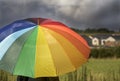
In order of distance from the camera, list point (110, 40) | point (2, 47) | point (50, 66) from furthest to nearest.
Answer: point (110, 40)
point (2, 47)
point (50, 66)

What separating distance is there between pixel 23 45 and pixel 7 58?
28cm

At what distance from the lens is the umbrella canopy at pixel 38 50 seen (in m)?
4.88

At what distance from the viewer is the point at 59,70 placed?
494cm

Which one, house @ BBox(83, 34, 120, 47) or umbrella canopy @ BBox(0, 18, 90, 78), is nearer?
umbrella canopy @ BBox(0, 18, 90, 78)

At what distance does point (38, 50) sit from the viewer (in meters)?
4.94

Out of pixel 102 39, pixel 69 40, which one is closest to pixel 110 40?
pixel 102 39

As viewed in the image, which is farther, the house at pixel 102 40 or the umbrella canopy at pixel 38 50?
the house at pixel 102 40

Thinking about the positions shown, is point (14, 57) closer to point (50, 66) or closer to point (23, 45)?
point (23, 45)

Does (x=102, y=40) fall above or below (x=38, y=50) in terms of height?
above

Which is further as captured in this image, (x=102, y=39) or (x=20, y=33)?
(x=102, y=39)

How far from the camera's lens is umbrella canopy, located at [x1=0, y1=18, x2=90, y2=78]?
16.0 ft

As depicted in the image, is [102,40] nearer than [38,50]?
No

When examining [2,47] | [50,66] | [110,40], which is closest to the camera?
[50,66]

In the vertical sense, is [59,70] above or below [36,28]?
below
